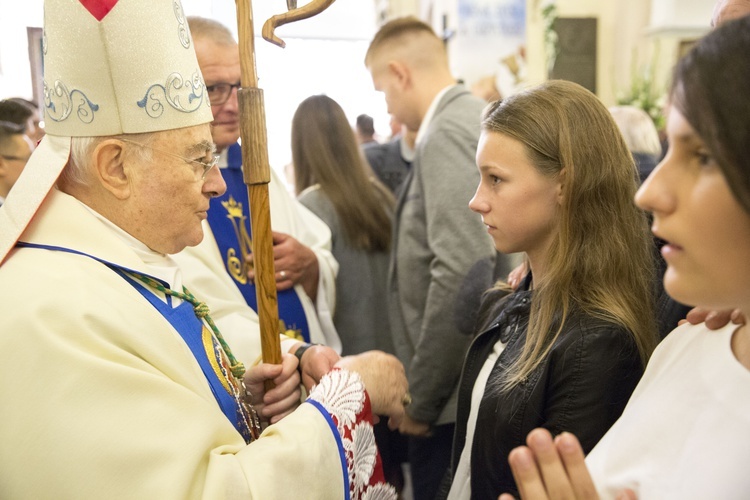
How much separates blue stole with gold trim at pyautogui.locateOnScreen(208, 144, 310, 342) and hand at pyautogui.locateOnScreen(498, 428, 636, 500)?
5.47 feet

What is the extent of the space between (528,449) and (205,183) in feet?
3.43

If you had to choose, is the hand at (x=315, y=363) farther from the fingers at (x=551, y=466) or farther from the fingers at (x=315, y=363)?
the fingers at (x=551, y=466)

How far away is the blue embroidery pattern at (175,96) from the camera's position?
1646 millimetres

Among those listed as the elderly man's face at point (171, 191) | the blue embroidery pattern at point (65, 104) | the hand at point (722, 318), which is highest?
the blue embroidery pattern at point (65, 104)

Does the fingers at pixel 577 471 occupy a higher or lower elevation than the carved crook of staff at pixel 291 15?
lower

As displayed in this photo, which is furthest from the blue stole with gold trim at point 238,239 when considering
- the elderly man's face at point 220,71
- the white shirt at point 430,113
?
the white shirt at point 430,113

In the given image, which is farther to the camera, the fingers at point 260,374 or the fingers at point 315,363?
the fingers at point 315,363

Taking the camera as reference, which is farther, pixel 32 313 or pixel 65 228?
pixel 65 228

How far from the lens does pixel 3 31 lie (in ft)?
12.7

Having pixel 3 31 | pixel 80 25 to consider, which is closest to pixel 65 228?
pixel 80 25

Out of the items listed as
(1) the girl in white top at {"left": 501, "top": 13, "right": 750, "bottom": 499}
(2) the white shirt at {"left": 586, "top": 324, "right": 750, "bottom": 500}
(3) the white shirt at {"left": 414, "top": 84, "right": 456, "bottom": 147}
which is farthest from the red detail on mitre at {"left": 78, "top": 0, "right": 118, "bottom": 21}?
(3) the white shirt at {"left": 414, "top": 84, "right": 456, "bottom": 147}

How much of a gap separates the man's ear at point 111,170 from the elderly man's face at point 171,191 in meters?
0.02

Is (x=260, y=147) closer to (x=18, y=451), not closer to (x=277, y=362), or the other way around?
(x=277, y=362)

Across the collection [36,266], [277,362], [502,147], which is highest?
[502,147]
